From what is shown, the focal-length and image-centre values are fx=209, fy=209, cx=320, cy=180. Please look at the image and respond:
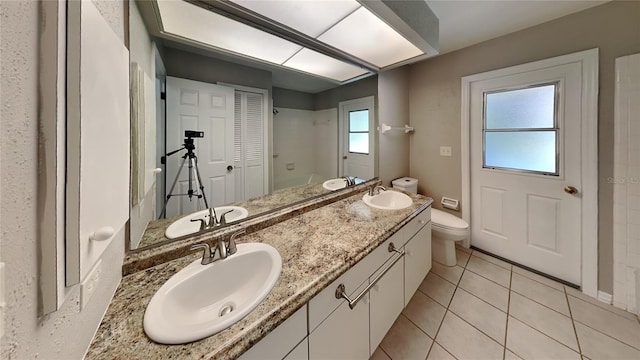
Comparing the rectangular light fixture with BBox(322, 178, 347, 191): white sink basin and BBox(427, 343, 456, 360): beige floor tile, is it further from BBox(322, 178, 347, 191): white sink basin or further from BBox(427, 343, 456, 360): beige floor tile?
BBox(427, 343, 456, 360): beige floor tile

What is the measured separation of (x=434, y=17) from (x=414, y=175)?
1.68m

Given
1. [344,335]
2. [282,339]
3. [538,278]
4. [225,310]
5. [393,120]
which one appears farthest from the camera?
[393,120]

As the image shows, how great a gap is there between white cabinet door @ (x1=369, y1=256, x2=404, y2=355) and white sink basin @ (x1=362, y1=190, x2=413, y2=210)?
54 centimetres

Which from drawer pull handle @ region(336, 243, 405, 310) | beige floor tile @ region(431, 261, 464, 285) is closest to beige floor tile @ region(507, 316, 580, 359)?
beige floor tile @ region(431, 261, 464, 285)

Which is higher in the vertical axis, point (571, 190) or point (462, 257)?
point (571, 190)

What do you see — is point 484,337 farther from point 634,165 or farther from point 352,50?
point 352,50

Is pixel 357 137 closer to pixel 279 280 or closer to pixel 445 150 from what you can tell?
pixel 445 150

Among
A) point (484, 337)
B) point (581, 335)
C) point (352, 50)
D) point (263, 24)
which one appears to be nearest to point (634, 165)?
point (581, 335)

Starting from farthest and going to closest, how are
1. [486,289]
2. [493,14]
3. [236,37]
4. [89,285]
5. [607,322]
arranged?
1. [486,289]
2. [493,14]
3. [607,322]
4. [236,37]
5. [89,285]

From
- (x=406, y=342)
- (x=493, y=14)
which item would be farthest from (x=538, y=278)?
(x=493, y=14)

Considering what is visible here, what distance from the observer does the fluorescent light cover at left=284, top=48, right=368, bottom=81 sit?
1.48 metres

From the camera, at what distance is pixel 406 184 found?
8.02 feet

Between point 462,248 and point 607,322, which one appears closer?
point 607,322

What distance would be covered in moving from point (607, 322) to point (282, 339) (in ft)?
7.62
